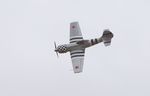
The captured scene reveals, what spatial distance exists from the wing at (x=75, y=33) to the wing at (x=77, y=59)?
12.8 ft

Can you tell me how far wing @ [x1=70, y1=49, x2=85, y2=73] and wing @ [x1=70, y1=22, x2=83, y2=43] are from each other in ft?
12.8

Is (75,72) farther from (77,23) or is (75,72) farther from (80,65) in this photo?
(77,23)

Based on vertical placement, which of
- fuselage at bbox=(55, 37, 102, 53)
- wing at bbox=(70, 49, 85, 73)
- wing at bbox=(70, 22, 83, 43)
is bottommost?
wing at bbox=(70, 49, 85, 73)

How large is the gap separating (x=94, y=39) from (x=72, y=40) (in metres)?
4.97

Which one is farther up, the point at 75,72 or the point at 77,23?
the point at 77,23

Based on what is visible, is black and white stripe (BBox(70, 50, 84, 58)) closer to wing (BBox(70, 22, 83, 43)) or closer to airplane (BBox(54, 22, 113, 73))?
airplane (BBox(54, 22, 113, 73))

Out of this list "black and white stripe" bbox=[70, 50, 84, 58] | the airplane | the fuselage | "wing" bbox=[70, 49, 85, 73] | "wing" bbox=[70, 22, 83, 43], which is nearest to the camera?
"wing" bbox=[70, 49, 85, 73]

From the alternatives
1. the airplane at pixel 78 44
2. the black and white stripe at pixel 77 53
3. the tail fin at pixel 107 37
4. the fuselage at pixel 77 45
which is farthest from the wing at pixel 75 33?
the tail fin at pixel 107 37

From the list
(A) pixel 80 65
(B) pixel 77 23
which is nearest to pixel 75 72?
(A) pixel 80 65

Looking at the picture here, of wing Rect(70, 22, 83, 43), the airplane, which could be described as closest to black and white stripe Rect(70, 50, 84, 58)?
the airplane

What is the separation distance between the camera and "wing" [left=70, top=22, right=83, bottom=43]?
182 m

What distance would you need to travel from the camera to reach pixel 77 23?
184750 millimetres

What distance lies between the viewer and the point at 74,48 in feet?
590

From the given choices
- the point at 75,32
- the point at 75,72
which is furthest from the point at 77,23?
the point at 75,72
